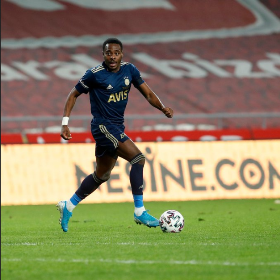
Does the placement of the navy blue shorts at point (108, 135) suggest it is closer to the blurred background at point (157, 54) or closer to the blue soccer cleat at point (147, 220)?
the blue soccer cleat at point (147, 220)

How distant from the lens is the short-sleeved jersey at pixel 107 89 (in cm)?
810

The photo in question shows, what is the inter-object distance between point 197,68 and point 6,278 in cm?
2130

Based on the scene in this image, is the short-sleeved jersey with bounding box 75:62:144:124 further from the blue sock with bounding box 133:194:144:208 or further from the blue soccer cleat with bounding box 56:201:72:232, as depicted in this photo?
the blue soccer cleat with bounding box 56:201:72:232

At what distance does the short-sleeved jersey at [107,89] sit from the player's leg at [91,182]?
49 centimetres

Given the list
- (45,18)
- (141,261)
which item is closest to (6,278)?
(141,261)

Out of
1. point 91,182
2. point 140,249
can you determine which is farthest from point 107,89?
point 140,249

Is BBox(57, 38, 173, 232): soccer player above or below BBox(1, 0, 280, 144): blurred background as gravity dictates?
below

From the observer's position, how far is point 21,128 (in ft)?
71.1

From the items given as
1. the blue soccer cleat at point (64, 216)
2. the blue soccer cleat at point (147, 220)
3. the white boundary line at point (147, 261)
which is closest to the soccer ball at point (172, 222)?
the blue soccer cleat at point (147, 220)

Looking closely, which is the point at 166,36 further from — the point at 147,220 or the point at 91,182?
the point at 147,220

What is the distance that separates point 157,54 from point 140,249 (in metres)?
20.2

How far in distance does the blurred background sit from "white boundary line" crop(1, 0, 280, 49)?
0.12 feet

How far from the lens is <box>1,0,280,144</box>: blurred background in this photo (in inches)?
941

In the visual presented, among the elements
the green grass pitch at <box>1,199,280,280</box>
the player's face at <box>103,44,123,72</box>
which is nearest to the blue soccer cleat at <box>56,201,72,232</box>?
the green grass pitch at <box>1,199,280,280</box>
